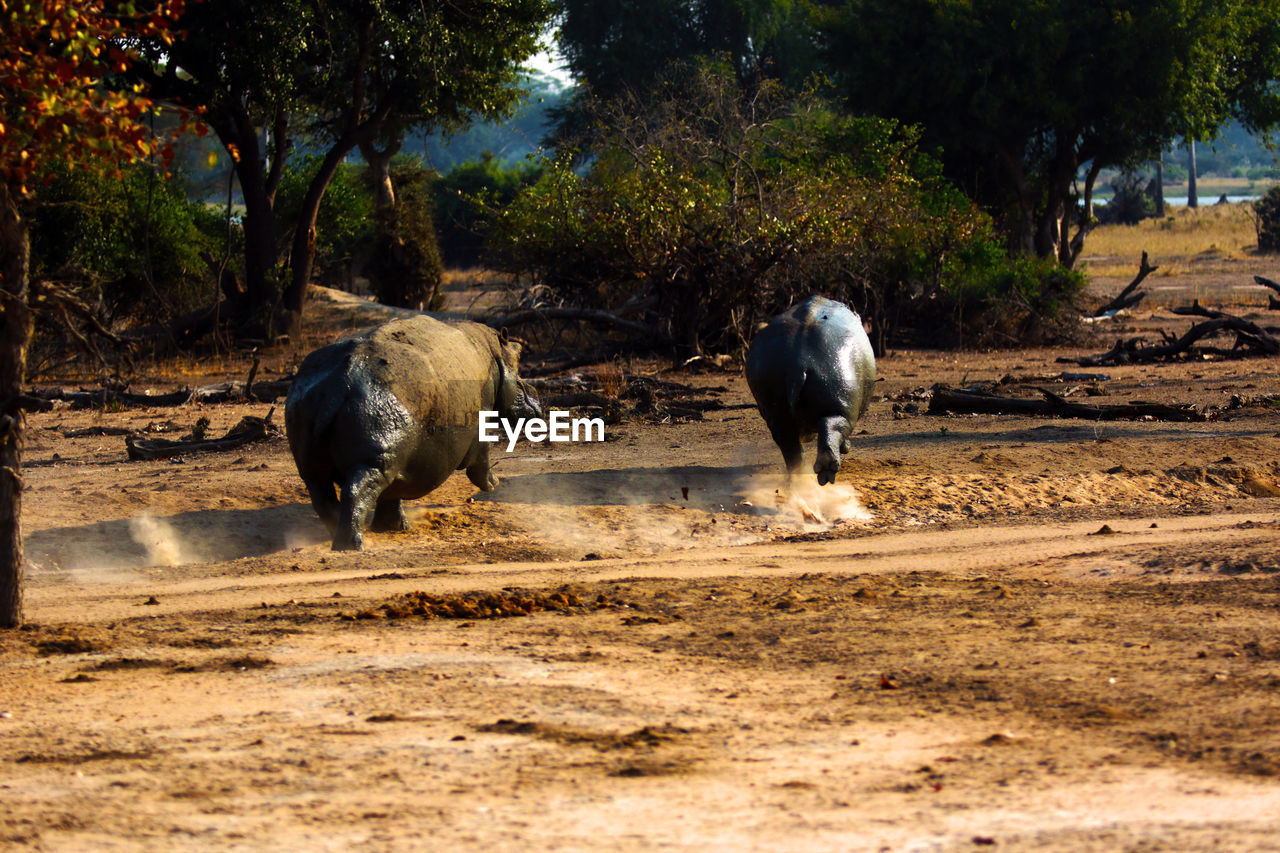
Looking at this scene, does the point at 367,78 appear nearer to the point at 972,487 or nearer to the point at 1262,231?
the point at 972,487

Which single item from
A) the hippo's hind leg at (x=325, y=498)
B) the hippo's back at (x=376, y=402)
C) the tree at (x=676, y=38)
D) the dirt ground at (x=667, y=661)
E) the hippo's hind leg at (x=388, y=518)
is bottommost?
the dirt ground at (x=667, y=661)

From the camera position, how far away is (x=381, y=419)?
8.98 m

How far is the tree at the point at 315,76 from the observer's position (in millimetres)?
20203

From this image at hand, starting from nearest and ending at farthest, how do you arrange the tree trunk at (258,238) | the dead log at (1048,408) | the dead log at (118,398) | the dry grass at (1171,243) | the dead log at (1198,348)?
1. the dead log at (1048,408)
2. the dead log at (118,398)
3. the dead log at (1198,348)
4. the tree trunk at (258,238)
5. the dry grass at (1171,243)

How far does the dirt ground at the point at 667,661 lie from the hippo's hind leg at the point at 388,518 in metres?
0.15

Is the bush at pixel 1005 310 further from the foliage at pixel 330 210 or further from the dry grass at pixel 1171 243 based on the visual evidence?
the foliage at pixel 330 210

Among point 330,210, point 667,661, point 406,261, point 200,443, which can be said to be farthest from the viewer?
point 406,261

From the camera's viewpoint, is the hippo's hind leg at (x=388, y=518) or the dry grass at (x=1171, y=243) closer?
the hippo's hind leg at (x=388, y=518)

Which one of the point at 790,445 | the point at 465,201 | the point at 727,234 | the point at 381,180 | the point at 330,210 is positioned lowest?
the point at 790,445

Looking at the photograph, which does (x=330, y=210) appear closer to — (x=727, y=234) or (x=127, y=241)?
(x=127, y=241)

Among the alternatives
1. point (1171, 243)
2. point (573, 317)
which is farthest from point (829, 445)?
point (1171, 243)

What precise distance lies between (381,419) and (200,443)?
483 centimetres

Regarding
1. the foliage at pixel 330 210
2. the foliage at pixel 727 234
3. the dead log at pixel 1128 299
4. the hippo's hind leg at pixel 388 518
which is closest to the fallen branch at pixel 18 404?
the hippo's hind leg at pixel 388 518

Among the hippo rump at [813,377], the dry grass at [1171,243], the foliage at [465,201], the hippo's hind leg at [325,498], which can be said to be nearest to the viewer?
the hippo's hind leg at [325,498]
